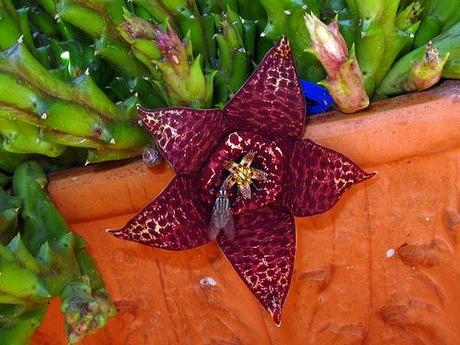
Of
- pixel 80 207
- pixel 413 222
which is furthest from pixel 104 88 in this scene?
pixel 413 222

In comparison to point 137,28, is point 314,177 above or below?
below

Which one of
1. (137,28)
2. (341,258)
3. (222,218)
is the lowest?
(341,258)

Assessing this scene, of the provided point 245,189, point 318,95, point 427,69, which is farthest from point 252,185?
point 427,69

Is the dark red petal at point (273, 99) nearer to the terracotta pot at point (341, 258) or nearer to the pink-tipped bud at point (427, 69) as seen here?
the terracotta pot at point (341, 258)

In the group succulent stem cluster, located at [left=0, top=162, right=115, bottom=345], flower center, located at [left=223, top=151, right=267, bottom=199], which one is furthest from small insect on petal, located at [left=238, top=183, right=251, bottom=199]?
succulent stem cluster, located at [left=0, top=162, right=115, bottom=345]

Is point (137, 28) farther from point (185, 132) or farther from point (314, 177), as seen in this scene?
point (314, 177)

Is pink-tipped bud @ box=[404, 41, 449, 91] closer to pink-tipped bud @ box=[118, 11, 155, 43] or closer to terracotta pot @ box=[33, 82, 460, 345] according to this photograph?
terracotta pot @ box=[33, 82, 460, 345]

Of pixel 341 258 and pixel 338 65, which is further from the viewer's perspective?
pixel 341 258

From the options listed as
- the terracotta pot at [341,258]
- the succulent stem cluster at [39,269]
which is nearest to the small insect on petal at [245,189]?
the terracotta pot at [341,258]
